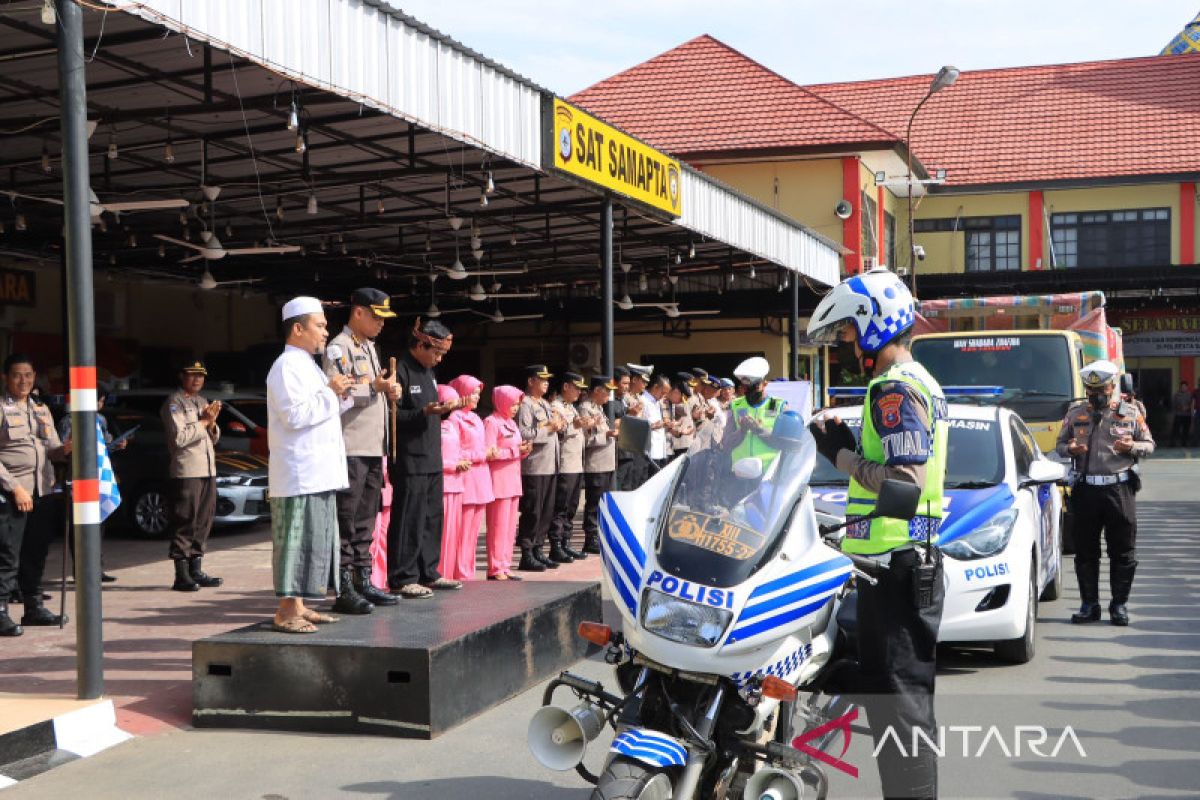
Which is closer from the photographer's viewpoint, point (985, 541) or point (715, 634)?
point (715, 634)

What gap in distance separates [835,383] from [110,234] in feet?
68.1

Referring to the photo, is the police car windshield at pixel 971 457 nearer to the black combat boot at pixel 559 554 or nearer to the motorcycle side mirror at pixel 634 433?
the motorcycle side mirror at pixel 634 433

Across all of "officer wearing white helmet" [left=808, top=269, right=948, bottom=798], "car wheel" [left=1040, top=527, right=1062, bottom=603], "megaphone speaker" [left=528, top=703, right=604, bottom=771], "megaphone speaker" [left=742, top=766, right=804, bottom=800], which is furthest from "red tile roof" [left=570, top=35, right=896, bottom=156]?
"megaphone speaker" [left=742, top=766, right=804, bottom=800]

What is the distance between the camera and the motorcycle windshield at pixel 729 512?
4.27 metres

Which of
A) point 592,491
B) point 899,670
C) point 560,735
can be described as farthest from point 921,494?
point 592,491

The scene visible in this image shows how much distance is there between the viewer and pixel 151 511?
51.0ft

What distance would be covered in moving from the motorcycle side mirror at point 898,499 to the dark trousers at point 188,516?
8.61 metres

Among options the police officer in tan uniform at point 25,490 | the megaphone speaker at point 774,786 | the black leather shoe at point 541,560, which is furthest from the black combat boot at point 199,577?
the megaphone speaker at point 774,786

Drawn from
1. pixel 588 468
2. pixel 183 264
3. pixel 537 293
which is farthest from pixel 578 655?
pixel 537 293

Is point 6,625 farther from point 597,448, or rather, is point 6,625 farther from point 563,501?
point 597,448

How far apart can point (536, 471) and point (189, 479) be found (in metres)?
3.32

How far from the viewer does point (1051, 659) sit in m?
8.63

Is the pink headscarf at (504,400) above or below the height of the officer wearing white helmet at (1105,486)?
above

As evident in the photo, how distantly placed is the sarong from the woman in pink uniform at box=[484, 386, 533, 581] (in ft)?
13.8
